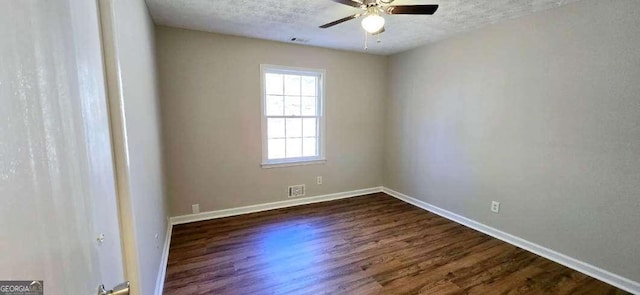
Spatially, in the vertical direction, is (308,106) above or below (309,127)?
above

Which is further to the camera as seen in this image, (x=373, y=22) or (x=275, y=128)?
(x=275, y=128)

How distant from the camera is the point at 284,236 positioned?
2.89 metres

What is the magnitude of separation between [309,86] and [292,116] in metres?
0.52

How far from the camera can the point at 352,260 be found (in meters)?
2.43

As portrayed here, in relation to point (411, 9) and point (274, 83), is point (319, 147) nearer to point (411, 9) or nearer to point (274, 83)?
point (274, 83)

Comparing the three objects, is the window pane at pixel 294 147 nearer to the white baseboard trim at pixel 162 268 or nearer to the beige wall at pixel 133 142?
the white baseboard trim at pixel 162 268

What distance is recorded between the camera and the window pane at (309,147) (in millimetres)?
3953

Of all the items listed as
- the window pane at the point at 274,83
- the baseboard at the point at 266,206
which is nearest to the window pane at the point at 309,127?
the window pane at the point at 274,83

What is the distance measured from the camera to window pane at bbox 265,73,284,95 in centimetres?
357

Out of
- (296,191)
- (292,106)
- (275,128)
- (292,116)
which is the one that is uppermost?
(292,106)

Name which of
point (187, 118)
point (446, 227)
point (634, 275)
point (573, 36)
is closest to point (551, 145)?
point (573, 36)

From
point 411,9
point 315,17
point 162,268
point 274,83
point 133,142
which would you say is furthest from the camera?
point 274,83

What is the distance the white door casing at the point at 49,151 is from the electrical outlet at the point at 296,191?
A: 309 cm

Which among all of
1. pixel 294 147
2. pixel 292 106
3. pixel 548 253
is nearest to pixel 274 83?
pixel 292 106
